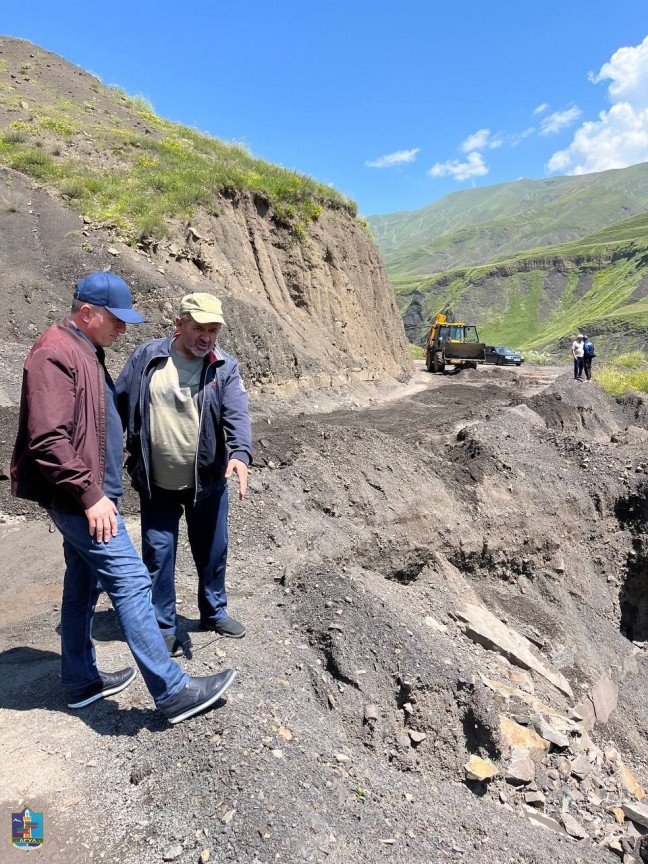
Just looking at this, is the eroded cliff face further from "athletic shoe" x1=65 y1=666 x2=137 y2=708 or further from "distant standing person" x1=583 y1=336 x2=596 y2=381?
"athletic shoe" x1=65 y1=666 x2=137 y2=708

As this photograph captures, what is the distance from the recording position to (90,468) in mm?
2631

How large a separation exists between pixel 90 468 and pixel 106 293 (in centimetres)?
82

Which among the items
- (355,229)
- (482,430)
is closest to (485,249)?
(355,229)

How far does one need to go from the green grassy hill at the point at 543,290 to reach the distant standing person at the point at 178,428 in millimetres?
68322

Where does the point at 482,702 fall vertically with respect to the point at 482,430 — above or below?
below

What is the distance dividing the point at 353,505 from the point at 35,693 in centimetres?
472

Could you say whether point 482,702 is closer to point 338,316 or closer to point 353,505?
point 353,505

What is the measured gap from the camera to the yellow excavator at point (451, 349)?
85.9ft

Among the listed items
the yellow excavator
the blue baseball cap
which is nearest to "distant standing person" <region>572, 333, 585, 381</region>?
the yellow excavator

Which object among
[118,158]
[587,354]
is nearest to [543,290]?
[587,354]

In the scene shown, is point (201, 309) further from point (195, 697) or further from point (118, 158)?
point (118, 158)

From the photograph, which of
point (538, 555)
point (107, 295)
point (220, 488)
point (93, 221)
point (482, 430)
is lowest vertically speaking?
point (538, 555)

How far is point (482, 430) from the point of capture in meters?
10.2

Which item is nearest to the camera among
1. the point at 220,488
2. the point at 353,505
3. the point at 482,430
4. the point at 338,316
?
the point at 220,488
